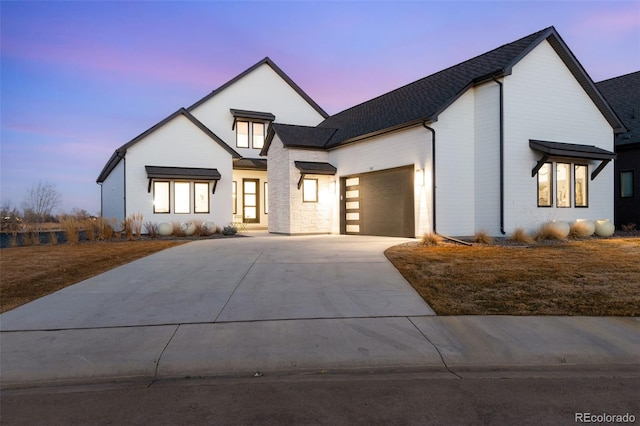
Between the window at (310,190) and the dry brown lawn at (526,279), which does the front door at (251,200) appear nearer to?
the window at (310,190)

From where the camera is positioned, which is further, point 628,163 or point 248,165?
point 248,165

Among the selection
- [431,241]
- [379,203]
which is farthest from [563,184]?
[431,241]

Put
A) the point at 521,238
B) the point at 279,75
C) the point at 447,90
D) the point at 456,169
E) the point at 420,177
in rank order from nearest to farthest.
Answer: the point at 521,238, the point at 456,169, the point at 420,177, the point at 447,90, the point at 279,75

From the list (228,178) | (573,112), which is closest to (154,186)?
(228,178)

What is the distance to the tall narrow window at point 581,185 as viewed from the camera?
18.2 m

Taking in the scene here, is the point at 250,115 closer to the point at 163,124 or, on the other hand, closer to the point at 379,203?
the point at 163,124

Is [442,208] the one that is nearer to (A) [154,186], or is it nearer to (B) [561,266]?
(B) [561,266]

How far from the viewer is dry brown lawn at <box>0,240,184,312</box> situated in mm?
8586

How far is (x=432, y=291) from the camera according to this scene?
8.02 metres

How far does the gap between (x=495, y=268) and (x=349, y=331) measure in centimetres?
535

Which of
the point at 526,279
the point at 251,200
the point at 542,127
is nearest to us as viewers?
the point at 526,279

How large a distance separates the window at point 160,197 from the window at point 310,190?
7.28 m

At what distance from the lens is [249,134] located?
97.2ft

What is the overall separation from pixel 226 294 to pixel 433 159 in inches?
423
